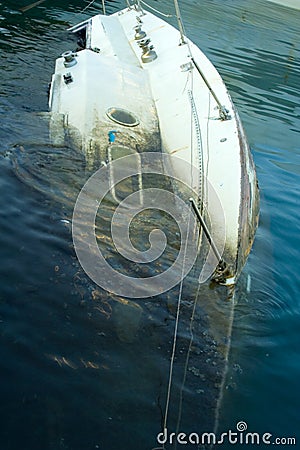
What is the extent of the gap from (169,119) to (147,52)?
3.22 meters

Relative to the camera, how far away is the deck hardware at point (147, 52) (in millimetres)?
11578

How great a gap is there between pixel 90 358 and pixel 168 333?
3.11 ft

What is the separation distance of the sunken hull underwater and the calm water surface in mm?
176

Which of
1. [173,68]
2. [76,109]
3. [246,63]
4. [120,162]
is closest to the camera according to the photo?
[120,162]

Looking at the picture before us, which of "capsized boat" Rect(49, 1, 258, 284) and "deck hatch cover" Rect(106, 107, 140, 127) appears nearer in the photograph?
"capsized boat" Rect(49, 1, 258, 284)

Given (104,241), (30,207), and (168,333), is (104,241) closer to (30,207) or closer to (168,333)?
(30,207)

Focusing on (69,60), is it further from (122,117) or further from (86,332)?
(86,332)

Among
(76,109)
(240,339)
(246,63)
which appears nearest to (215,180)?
(240,339)

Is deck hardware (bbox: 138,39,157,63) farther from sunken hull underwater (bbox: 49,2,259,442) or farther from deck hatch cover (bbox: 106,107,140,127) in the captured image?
deck hatch cover (bbox: 106,107,140,127)

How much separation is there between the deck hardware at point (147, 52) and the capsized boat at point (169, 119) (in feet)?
0.08

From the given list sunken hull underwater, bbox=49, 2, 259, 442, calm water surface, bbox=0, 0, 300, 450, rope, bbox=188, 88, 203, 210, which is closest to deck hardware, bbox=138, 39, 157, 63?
sunken hull underwater, bbox=49, 2, 259, 442

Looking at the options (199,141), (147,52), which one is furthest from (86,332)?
(147,52)

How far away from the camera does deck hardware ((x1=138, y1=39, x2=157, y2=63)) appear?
1158 cm

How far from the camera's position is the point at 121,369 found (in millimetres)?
4980
